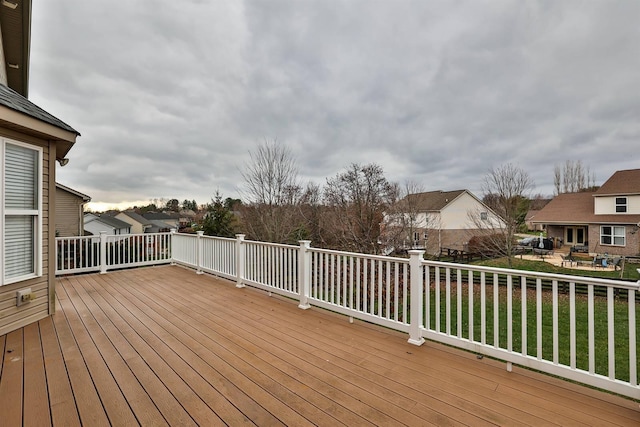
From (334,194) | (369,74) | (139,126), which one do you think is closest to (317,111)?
(369,74)

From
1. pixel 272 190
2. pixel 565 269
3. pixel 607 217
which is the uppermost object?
pixel 272 190

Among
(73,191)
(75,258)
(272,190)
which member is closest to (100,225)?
(73,191)

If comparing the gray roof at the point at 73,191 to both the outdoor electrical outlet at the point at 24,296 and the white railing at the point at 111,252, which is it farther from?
the outdoor electrical outlet at the point at 24,296

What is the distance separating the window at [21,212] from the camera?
3264 millimetres

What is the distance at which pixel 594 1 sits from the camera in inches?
241

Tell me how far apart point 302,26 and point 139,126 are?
6.74 m

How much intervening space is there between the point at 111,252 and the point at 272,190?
6251 millimetres

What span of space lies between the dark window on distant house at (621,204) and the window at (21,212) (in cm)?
2619

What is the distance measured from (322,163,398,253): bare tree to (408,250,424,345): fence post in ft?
27.7

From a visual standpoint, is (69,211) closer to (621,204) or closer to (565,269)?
(565,269)

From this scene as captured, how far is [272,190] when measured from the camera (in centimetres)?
1217

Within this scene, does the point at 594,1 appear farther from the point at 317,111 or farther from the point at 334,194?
the point at 334,194

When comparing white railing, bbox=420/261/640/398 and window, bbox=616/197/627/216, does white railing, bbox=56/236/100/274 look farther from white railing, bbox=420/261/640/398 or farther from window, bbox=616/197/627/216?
window, bbox=616/197/627/216

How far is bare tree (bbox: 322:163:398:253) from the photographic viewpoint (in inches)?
459
